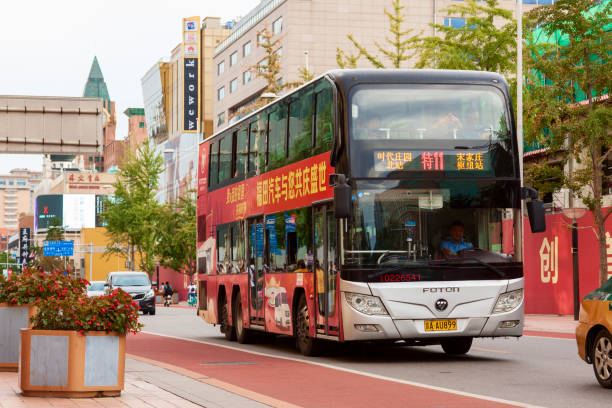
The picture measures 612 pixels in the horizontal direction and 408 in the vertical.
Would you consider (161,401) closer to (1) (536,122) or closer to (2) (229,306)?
(2) (229,306)

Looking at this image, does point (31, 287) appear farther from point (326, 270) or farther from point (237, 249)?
point (237, 249)

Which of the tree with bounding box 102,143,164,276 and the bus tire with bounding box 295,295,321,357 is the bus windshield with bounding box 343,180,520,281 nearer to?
the bus tire with bounding box 295,295,321,357

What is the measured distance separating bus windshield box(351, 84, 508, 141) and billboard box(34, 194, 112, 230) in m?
179

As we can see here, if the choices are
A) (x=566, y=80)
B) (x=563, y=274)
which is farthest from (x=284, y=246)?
(x=563, y=274)

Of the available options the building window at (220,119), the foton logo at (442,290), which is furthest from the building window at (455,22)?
the foton logo at (442,290)

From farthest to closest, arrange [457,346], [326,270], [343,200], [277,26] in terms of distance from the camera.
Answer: [277,26] < [457,346] < [326,270] < [343,200]

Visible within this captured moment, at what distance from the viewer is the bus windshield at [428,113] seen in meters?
17.0

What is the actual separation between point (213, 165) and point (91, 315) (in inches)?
598

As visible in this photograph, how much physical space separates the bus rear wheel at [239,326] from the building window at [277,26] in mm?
60897

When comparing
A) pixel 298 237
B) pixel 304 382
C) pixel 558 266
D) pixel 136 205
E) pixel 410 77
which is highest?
pixel 136 205

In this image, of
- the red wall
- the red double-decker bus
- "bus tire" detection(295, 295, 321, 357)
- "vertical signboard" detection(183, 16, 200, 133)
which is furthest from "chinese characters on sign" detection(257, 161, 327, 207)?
"vertical signboard" detection(183, 16, 200, 133)

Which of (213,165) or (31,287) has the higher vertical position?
(213,165)

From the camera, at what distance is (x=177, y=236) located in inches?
2965

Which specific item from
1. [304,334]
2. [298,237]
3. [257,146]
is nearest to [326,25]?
[257,146]
